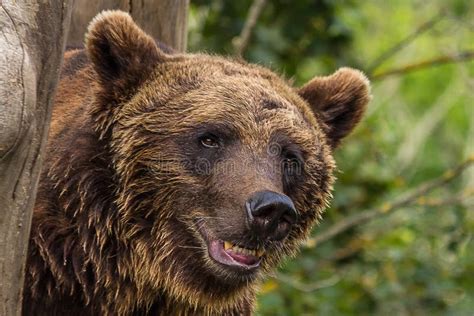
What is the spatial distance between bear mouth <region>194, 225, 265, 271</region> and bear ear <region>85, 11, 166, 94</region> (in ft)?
3.05

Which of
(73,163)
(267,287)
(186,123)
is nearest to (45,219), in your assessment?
(73,163)

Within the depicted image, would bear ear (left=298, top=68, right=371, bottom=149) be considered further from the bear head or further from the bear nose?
the bear nose

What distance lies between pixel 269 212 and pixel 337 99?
1.47 meters

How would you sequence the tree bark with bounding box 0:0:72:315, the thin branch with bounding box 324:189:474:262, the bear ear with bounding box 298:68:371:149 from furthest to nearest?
the thin branch with bounding box 324:189:474:262
the bear ear with bounding box 298:68:371:149
the tree bark with bounding box 0:0:72:315

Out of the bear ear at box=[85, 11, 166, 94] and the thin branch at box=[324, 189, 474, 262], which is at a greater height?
the bear ear at box=[85, 11, 166, 94]

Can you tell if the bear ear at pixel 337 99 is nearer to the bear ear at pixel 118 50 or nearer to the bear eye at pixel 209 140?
the bear eye at pixel 209 140

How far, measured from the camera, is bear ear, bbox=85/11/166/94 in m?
5.14

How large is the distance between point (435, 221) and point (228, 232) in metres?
5.90

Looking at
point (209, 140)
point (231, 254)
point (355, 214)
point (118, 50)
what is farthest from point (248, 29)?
point (231, 254)

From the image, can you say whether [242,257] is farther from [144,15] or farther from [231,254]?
[144,15]

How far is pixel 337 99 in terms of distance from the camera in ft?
19.3

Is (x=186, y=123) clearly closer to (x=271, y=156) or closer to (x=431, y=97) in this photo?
(x=271, y=156)

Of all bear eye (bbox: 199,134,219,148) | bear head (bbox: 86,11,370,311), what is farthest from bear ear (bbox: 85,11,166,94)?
bear eye (bbox: 199,134,219,148)

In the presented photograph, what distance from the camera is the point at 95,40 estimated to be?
203 inches
